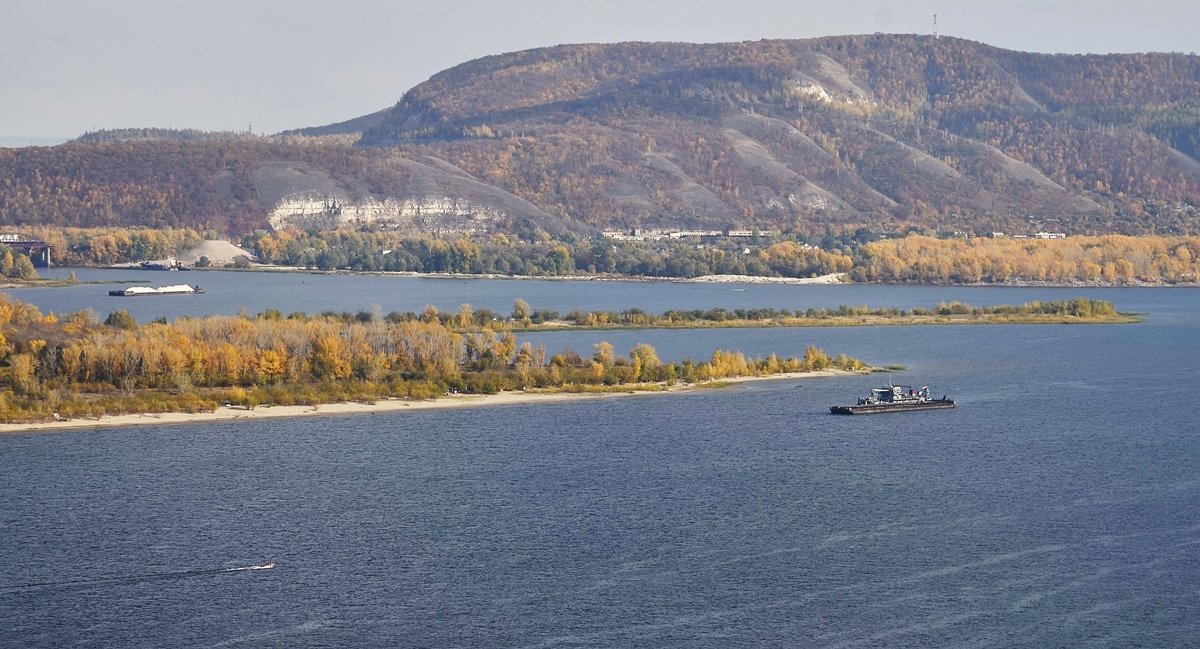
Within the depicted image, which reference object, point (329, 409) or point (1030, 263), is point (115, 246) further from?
point (329, 409)

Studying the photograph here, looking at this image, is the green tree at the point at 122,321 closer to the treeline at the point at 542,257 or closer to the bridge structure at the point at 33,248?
the treeline at the point at 542,257

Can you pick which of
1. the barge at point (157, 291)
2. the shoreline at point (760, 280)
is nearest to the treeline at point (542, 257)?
the shoreline at point (760, 280)

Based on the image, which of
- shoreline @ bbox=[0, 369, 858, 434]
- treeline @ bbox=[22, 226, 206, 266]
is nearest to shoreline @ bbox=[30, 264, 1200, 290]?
treeline @ bbox=[22, 226, 206, 266]

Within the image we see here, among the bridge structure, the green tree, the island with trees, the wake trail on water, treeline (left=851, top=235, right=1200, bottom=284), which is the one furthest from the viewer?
the bridge structure

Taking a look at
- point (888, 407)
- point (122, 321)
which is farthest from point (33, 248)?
point (888, 407)

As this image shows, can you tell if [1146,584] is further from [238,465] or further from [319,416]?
[319,416]

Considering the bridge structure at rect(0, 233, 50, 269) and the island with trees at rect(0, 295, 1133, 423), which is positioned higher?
the bridge structure at rect(0, 233, 50, 269)

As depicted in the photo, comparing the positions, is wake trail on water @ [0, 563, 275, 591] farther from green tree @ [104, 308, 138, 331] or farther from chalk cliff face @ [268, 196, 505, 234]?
chalk cliff face @ [268, 196, 505, 234]
